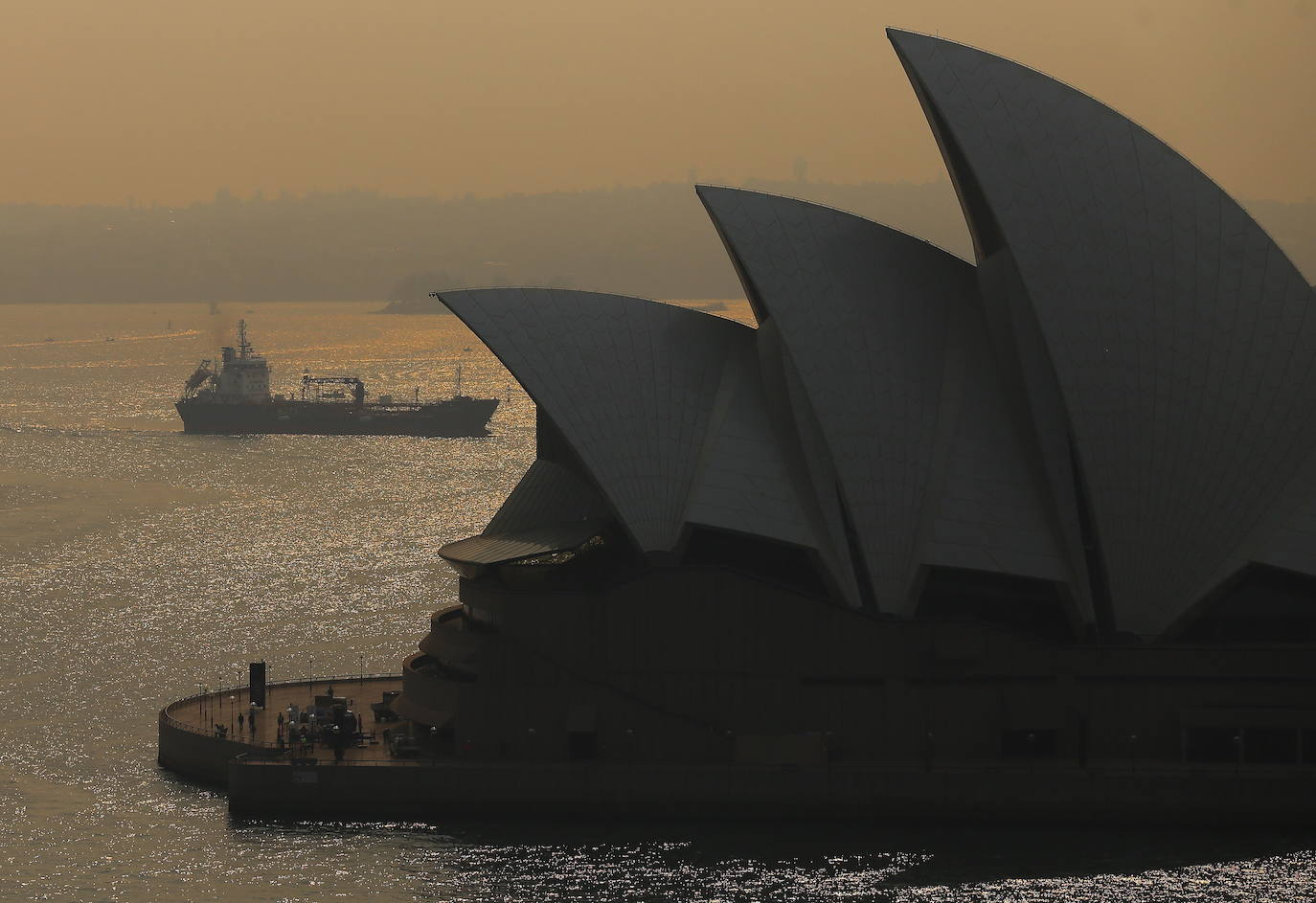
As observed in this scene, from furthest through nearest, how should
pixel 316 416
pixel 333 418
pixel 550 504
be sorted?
pixel 333 418
pixel 316 416
pixel 550 504

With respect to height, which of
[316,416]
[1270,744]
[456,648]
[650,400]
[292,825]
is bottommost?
[292,825]

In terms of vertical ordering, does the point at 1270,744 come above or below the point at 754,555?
below

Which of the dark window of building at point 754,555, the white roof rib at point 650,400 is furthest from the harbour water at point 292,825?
the white roof rib at point 650,400

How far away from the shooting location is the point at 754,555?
170ft

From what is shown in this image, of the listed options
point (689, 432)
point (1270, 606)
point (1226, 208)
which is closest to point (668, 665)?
point (689, 432)

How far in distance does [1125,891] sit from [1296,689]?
9458 millimetres

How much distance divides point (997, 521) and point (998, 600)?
2.42 meters

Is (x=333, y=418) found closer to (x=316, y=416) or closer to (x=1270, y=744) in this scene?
(x=316, y=416)

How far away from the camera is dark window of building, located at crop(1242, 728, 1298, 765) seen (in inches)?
1948

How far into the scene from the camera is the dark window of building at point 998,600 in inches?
2015

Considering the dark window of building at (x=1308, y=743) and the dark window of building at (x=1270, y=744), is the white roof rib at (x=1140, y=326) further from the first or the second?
the dark window of building at (x=1308, y=743)

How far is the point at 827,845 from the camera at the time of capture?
46.5 metres

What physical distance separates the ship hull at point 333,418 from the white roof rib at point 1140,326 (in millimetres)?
144843

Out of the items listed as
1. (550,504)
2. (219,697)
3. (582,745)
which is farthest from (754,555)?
(219,697)
